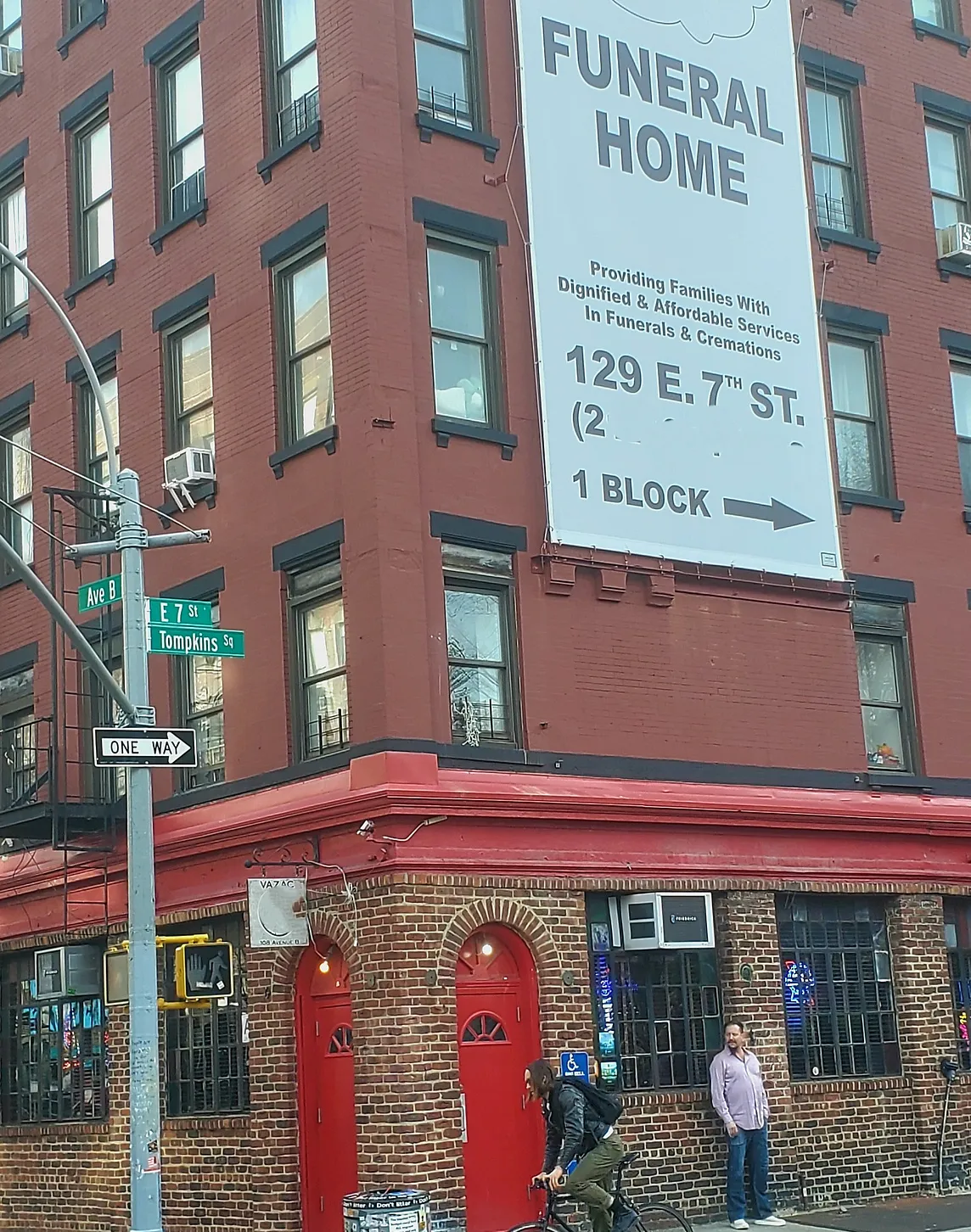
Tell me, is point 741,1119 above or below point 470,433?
below

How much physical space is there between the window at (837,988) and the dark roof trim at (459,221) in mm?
8260

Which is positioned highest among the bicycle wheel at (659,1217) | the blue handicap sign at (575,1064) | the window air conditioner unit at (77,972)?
the window air conditioner unit at (77,972)

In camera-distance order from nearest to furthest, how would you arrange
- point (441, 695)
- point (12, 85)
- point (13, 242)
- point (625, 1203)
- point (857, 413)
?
1. point (625, 1203)
2. point (441, 695)
3. point (857, 413)
4. point (13, 242)
5. point (12, 85)

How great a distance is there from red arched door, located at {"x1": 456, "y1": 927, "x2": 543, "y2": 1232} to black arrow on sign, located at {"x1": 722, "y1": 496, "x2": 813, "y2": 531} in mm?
5902

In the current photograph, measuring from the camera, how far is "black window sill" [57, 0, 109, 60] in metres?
24.4

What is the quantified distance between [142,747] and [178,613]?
142cm

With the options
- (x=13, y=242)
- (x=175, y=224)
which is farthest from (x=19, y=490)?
(x=175, y=224)

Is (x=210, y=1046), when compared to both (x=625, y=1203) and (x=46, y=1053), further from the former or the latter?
(x=625, y=1203)

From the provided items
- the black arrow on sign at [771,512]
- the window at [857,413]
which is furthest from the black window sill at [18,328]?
the window at [857,413]

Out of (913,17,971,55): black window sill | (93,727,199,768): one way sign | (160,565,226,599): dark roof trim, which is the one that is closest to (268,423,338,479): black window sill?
(160,565,226,599): dark roof trim

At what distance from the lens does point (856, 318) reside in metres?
23.0

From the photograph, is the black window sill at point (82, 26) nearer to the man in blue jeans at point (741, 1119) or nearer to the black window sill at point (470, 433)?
the black window sill at point (470, 433)

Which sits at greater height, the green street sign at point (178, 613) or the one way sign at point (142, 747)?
the green street sign at point (178, 613)

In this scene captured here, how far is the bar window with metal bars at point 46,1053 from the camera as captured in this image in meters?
22.0
